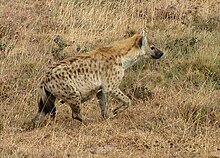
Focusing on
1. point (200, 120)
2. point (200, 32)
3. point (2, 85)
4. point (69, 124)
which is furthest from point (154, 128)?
point (200, 32)

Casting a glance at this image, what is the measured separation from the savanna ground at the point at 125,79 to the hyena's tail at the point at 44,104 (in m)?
0.13

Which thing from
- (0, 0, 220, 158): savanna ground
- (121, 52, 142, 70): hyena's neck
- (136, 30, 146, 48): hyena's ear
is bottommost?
(0, 0, 220, 158): savanna ground

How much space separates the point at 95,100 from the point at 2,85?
1.46 m

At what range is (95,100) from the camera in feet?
29.2

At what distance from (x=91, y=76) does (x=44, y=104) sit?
79 cm

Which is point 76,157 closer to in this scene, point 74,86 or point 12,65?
point 74,86

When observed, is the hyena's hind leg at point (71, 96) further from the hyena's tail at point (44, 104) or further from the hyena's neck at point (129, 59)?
the hyena's neck at point (129, 59)

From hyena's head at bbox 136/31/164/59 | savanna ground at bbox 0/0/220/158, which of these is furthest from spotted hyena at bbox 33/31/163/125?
savanna ground at bbox 0/0/220/158

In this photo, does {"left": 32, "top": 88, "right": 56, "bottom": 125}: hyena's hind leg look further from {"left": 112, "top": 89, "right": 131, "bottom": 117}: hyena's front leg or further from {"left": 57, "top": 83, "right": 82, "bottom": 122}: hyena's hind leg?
{"left": 112, "top": 89, "right": 131, "bottom": 117}: hyena's front leg

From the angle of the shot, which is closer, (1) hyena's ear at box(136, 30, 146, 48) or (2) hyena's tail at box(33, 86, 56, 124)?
(2) hyena's tail at box(33, 86, 56, 124)

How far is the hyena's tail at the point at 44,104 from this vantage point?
7667mm

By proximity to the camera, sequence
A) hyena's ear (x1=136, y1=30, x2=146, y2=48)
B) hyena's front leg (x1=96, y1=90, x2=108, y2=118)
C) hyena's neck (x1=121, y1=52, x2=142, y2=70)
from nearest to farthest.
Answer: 1. hyena's front leg (x1=96, y1=90, x2=108, y2=118)
2. hyena's neck (x1=121, y1=52, x2=142, y2=70)
3. hyena's ear (x1=136, y1=30, x2=146, y2=48)

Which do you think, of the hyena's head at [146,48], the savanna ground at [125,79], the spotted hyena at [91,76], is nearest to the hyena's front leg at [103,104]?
the spotted hyena at [91,76]

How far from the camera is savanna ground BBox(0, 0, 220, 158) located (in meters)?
7.11
